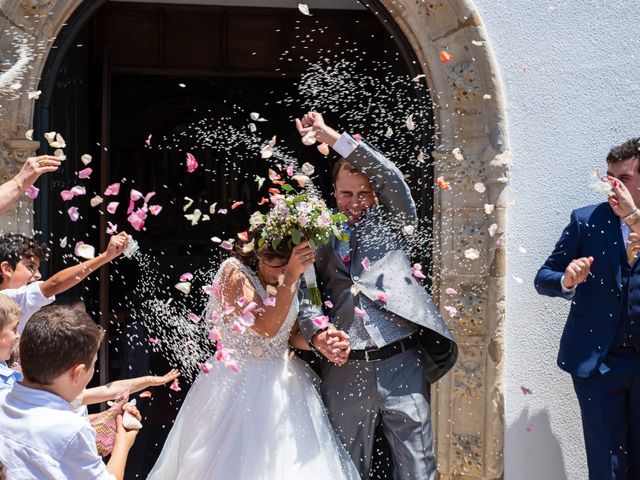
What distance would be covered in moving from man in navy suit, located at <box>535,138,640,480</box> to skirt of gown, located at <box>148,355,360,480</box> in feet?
3.71

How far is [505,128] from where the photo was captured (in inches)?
197

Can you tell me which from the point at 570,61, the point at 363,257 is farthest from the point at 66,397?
the point at 570,61

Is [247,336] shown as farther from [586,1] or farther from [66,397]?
[586,1]

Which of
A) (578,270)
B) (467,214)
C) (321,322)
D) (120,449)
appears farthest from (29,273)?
(578,270)

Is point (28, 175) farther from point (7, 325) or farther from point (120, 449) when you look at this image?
point (120, 449)

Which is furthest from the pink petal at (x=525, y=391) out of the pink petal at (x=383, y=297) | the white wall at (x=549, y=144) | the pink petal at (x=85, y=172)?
the pink petal at (x=85, y=172)

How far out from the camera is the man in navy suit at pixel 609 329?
14.3ft

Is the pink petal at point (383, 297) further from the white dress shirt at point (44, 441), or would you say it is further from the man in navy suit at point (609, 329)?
the white dress shirt at point (44, 441)

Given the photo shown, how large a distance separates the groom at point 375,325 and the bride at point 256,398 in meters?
0.14

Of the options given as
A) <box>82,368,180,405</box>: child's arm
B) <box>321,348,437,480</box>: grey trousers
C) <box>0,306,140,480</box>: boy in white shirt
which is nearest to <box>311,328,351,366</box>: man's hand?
<box>321,348,437,480</box>: grey trousers

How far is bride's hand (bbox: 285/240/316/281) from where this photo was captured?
3982 mm

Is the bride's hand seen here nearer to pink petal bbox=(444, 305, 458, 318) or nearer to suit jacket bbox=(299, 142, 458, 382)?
suit jacket bbox=(299, 142, 458, 382)

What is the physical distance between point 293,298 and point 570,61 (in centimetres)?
200

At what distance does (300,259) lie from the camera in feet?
13.1
